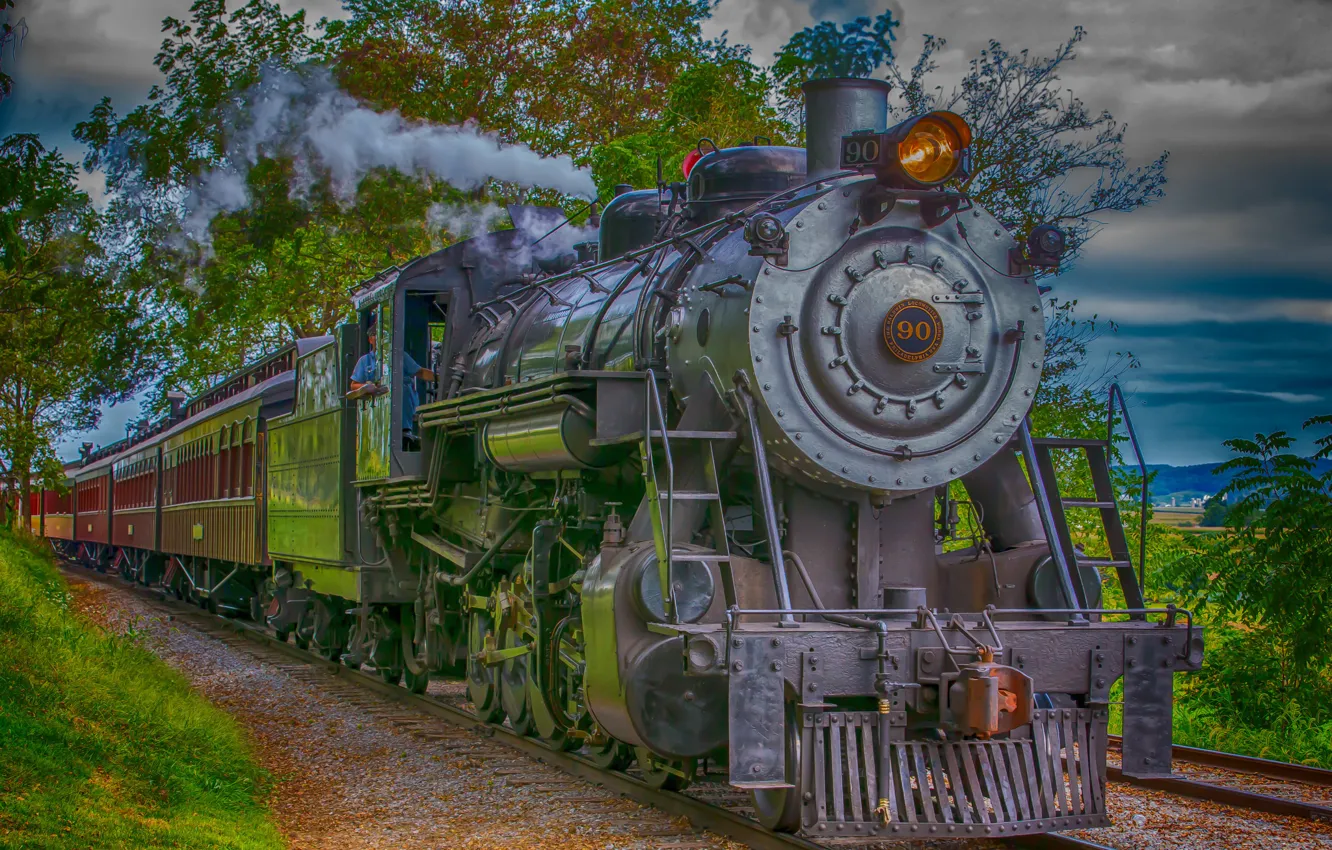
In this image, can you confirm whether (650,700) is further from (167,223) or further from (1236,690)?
(167,223)

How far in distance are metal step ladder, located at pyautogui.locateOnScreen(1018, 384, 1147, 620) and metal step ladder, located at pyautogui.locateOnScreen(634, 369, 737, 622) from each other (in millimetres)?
1619

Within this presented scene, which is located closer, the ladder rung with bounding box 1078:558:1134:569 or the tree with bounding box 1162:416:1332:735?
the ladder rung with bounding box 1078:558:1134:569

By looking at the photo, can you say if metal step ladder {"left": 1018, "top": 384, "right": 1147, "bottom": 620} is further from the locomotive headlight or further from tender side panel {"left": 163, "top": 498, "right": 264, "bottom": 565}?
tender side panel {"left": 163, "top": 498, "right": 264, "bottom": 565}

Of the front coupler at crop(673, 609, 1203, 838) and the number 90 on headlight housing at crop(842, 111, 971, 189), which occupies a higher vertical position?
the number 90 on headlight housing at crop(842, 111, 971, 189)

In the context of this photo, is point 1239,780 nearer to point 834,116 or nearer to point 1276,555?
point 1276,555

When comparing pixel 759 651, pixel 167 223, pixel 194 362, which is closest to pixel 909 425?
pixel 759 651

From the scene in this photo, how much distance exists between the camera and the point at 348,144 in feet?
51.8

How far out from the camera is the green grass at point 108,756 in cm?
540

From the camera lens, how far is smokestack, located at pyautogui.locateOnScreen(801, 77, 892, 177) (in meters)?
7.09

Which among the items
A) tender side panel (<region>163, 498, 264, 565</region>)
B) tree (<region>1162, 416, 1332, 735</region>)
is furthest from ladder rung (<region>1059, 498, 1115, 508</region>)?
tender side panel (<region>163, 498, 264, 565</region>)

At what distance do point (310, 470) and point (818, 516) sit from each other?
6.92 meters

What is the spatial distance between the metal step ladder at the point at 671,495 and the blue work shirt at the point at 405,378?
3991mm

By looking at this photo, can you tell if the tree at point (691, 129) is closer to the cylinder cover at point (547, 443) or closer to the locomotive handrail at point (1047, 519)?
the cylinder cover at point (547, 443)

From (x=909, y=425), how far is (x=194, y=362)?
26247mm
